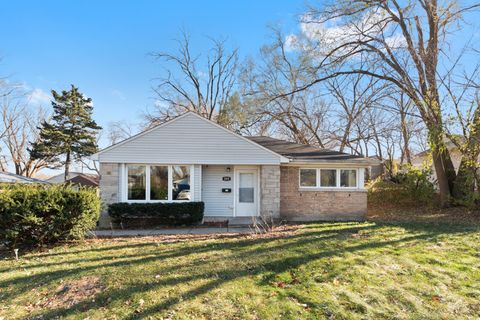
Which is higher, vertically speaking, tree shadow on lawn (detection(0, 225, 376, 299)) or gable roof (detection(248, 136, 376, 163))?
gable roof (detection(248, 136, 376, 163))

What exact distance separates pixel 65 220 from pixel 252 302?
233 inches

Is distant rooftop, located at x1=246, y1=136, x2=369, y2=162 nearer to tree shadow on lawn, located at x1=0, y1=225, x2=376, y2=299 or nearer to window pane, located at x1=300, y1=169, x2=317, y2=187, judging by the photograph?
window pane, located at x1=300, y1=169, x2=317, y2=187

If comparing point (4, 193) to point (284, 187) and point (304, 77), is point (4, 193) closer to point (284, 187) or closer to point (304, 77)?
point (284, 187)

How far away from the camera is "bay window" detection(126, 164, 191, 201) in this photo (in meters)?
11.3

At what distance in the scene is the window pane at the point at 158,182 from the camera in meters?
11.4

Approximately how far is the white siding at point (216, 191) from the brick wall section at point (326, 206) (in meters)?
2.38

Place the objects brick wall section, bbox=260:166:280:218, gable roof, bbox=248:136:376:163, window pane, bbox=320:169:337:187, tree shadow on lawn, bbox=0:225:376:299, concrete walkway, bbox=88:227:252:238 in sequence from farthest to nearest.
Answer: window pane, bbox=320:169:337:187 < gable roof, bbox=248:136:376:163 < brick wall section, bbox=260:166:280:218 < concrete walkway, bbox=88:227:252:238 < tree shadow on lawn, bbox=0:225:376:299

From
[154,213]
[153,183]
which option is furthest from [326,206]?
[153,183]

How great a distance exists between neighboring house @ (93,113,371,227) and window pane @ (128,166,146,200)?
0.04 m

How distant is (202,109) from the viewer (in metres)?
31.4

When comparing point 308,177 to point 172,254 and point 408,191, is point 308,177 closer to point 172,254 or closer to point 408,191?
point 408,191

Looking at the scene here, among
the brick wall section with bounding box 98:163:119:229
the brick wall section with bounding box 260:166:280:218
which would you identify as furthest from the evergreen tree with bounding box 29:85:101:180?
the brick wall section with bounding box 260:166:280:218

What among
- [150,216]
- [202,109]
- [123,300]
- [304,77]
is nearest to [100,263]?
[123,300]

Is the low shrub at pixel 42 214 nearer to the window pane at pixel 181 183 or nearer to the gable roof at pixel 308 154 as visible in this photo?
the window pane at pixel 181 183
